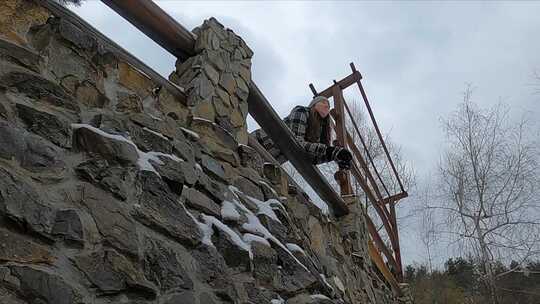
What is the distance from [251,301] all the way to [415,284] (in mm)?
12345

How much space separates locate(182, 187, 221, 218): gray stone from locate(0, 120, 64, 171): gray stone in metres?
0.62

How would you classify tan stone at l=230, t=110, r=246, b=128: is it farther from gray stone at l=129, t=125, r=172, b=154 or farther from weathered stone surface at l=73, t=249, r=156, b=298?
weathered stone surface at l=73, t=249, r=156, b=298

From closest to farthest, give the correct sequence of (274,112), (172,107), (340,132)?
(172,107), (274,112), (340,132)

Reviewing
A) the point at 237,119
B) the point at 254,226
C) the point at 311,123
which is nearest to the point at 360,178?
the point at 311,123

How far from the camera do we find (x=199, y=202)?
7.27 feet

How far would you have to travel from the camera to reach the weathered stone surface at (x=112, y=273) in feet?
4.84

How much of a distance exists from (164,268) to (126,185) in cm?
33

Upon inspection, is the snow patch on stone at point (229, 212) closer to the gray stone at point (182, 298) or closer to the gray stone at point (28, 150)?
the gray stone at point (182, 298)

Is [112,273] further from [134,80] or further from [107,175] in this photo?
[134,80]

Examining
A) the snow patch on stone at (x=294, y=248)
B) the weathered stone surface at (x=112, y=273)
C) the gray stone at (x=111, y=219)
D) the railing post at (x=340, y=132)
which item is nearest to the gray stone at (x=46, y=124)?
the gray stone at (x=111, y=219)

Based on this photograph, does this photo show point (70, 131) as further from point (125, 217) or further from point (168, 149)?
point (168, 149)

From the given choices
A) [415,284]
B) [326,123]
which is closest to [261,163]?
[326,123]

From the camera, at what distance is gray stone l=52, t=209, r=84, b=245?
1.47 m

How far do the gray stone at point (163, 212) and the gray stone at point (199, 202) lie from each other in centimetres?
A: 9
